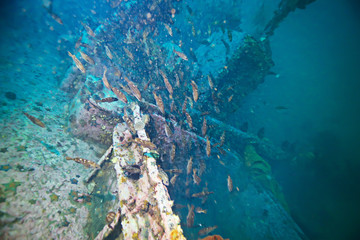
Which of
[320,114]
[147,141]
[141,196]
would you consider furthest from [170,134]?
[320,114]

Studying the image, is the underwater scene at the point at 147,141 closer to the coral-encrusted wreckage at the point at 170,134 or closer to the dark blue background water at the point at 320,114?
the coral-encrusted wreckage at the point at 170,134

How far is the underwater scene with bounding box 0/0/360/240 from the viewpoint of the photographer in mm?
3205

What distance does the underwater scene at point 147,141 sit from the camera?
10.5ft

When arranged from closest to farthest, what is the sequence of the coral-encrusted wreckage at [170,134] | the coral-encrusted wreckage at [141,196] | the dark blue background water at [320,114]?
the coral-encrusted wreckage at [141,196] < the coral-encrusted wreckage at [170,134] < the dark blue background water at [320,114]

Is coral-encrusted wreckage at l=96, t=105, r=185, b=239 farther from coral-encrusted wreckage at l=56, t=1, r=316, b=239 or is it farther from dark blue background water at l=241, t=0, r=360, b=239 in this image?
dark blue background water at l=241, t=0, r=360, b=239

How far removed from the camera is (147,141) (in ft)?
12.0

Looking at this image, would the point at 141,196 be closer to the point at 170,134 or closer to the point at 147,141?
the point at 147,141

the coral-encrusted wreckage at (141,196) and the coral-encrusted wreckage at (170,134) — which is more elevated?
the coral-encrusted wreckage at (170,134)

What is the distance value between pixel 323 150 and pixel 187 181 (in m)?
30.4

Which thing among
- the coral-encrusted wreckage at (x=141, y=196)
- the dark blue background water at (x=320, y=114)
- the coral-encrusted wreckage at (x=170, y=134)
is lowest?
the coral-encrusted wreckage at (x=141, y=196)

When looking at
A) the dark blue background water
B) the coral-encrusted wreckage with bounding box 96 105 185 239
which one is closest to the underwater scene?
the coral-encrusted wreckage with bounding box 96 105 185 239

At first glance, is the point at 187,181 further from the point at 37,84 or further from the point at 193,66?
the point at 37,84

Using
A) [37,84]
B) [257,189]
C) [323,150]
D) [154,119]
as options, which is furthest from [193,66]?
[323,150]

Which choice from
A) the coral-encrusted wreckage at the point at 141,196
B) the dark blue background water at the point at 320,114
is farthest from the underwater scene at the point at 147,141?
the dark blue background water at the point at 320,114
